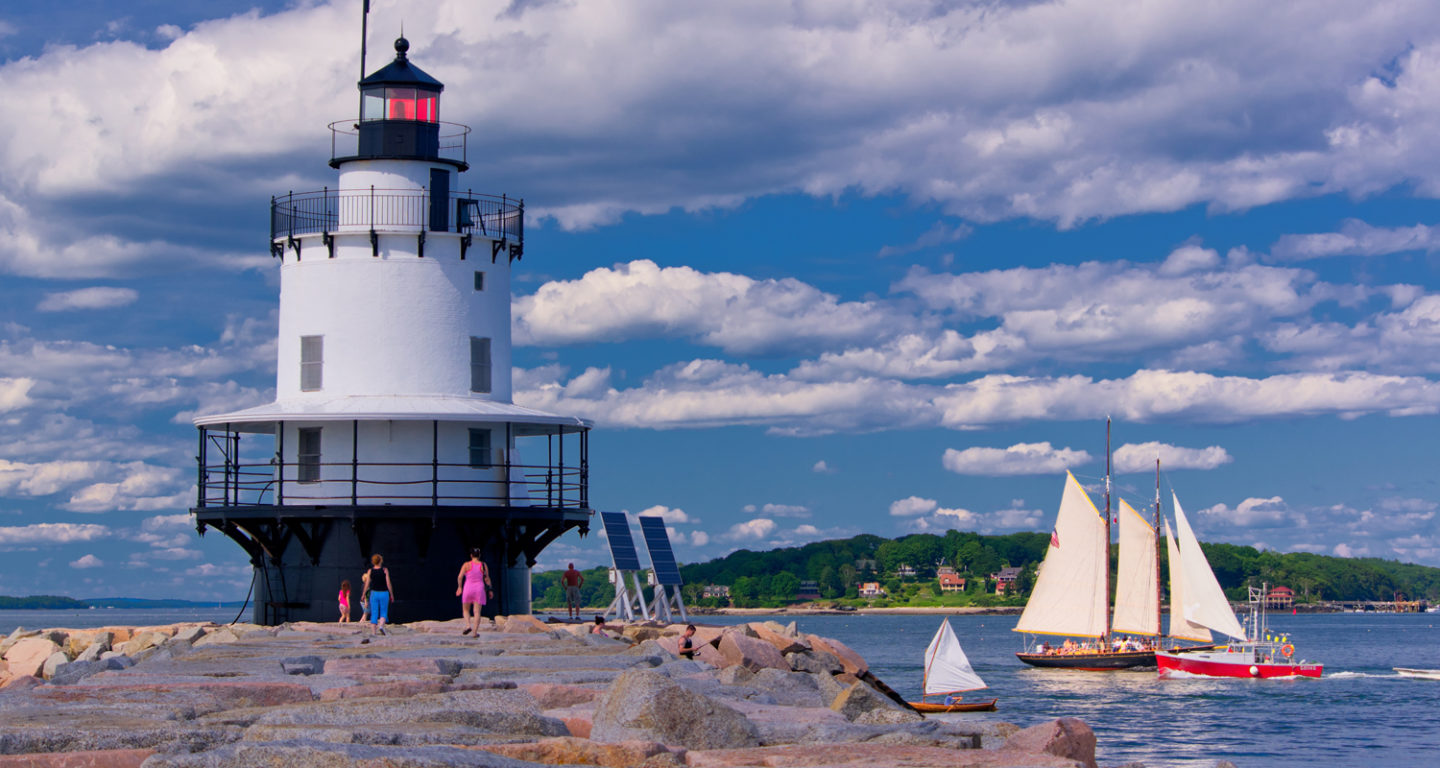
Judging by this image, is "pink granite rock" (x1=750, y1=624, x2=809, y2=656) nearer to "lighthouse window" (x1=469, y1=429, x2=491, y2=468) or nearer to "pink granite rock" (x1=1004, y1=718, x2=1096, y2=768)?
"lighthouse window" (x1=469, y1=429, x2=491, y2=468)

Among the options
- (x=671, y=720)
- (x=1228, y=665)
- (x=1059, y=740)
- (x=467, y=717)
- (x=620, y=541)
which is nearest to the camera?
(x=671, y=720)

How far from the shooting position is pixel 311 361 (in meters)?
28.2

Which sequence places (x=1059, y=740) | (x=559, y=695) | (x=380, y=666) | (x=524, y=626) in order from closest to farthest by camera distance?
(x=1059, y=740), (x=559, y=695), (x=380, y=666), (x=524, y=626)

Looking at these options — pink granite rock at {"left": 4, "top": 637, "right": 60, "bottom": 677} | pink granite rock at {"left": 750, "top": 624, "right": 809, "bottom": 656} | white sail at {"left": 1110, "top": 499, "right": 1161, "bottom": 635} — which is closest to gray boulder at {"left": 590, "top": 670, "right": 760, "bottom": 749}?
pink granite rock at {"left": 750, "top": 624, "right": 809, "bottom": 656}

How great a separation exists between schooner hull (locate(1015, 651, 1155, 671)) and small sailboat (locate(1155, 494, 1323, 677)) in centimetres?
88

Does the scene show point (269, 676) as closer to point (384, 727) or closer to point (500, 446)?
point (384, 727)

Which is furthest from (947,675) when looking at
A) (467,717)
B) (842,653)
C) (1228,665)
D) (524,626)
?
(467,717)

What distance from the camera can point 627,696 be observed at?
1041cm

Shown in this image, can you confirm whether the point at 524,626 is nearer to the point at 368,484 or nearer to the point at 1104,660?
the point at 368,484

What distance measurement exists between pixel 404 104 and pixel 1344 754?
1029 inches

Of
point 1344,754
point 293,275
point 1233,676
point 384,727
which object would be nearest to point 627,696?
point 384,727

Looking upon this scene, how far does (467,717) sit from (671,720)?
1.36m

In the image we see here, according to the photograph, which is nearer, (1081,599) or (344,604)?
Result: (344,604)

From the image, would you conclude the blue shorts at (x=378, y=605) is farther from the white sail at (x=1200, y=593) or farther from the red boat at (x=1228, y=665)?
the white sail at (x=1200, y=593)
